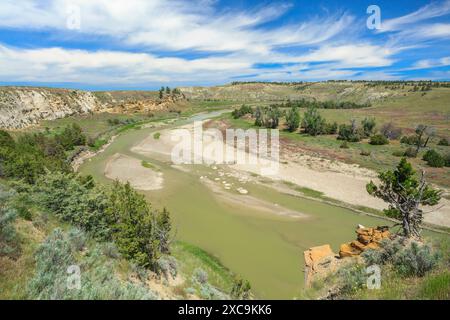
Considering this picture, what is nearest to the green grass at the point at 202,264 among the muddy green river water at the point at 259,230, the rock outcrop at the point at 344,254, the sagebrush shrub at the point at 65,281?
the muddy green river water at the point at 259,230

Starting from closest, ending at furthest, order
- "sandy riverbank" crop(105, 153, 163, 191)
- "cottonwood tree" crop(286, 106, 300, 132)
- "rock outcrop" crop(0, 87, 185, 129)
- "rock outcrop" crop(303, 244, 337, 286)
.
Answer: "rock outcrop" crop(303, 244, 337, 286), "sandy riverbank" crop(105, 153, 163, 191), "rock outcrop" crop(0, 87, 185, 129), "cottonwood tree" crop(286, 106, 300, 132)

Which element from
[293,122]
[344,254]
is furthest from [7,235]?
[293,122]

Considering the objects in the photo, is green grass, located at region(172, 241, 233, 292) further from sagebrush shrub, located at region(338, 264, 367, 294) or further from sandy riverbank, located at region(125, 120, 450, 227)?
sandy riverbank, located at region(125, 120, 450, 227)

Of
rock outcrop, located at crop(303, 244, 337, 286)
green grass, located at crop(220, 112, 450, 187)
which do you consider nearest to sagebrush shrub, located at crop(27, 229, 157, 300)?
rock outcrop, located at crop(303, 244, 337, 286)

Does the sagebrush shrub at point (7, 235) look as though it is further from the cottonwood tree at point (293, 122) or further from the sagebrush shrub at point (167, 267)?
the cottonwood tree at point (293, 122)

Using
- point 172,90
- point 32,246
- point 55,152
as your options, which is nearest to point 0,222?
point 32,246

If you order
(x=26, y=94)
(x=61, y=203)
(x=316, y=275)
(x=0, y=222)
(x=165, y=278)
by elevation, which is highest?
(x=26, y=94)

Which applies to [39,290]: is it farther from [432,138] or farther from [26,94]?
[26,94]
